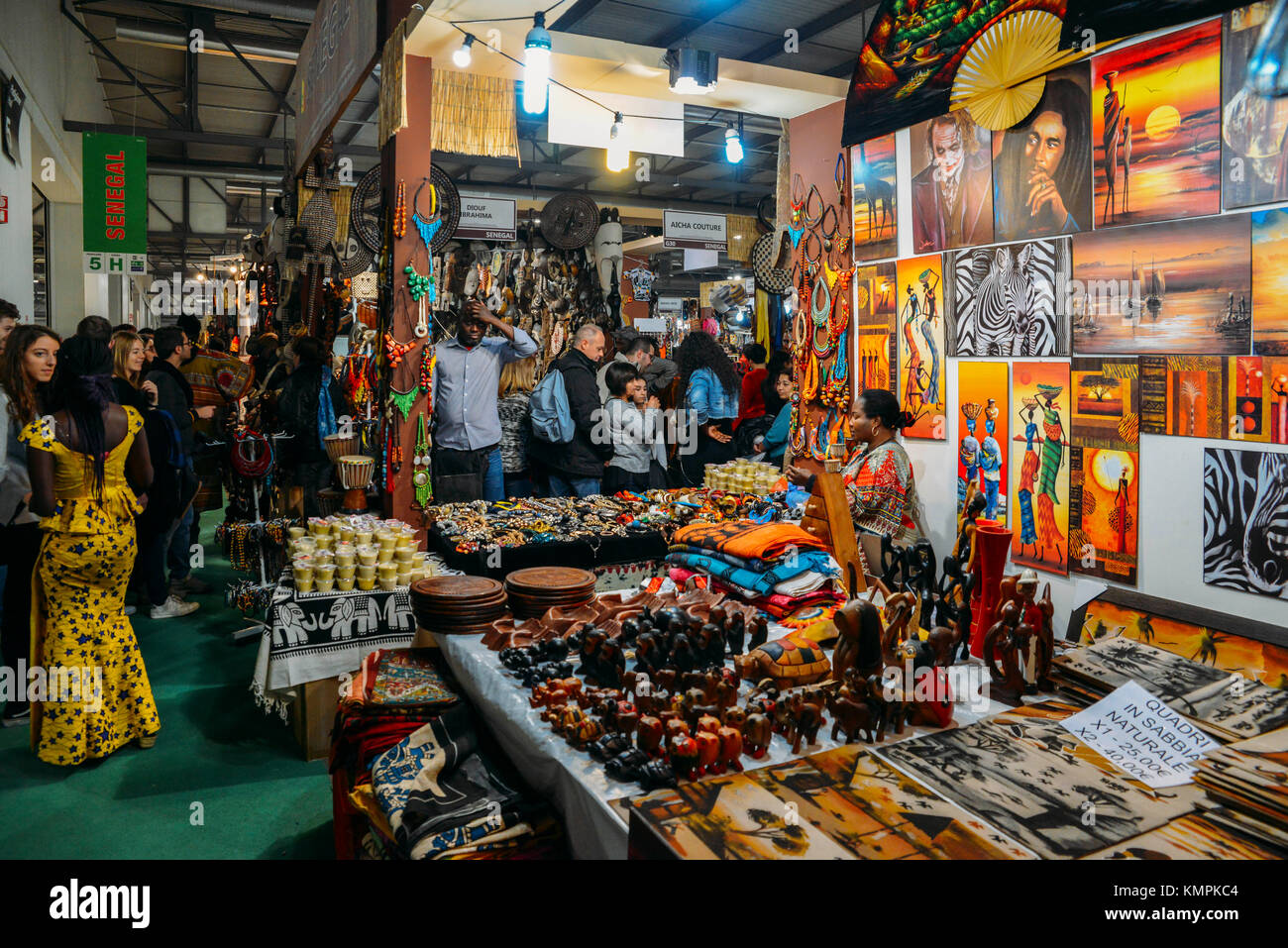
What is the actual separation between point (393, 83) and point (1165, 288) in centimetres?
349

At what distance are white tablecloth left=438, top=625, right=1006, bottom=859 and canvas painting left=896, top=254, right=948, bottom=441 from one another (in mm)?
2312

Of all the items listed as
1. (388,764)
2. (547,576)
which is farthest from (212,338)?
(388,764)

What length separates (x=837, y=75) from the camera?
206 inches

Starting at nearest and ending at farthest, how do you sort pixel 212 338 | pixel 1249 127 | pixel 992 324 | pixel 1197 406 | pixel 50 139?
1. pixel 1249 127
2. pixel 1197 406
3. pixel 992 324
4. pixel 50 139
5. pixel 212 338

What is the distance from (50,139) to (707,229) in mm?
7035

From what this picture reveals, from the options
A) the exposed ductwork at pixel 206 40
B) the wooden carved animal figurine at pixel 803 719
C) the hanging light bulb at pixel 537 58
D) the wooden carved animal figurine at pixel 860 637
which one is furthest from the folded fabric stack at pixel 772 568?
the exposed ductwork at pixel 206 40

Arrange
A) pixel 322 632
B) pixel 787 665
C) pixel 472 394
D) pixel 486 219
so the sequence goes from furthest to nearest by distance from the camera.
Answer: pixel 486 219 < pixel 472 394 < pixel 322 632 < pixel 787 665

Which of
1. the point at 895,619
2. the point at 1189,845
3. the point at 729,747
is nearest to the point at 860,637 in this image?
the point at 895,619

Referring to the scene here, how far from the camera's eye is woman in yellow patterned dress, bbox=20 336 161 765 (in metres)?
3.65

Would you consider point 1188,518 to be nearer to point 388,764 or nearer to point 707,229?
point 388,764

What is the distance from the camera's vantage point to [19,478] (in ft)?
13.2

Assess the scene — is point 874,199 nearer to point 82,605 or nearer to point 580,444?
point 580,444

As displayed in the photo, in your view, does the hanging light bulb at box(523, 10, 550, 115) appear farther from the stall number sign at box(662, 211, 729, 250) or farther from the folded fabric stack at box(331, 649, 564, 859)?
the stall number sign at box(662, 211, 729, 250)

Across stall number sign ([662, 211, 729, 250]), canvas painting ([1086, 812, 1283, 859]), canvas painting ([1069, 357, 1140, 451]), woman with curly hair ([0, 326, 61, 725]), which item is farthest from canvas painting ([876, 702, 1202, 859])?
stall number sign ([662, 211, 729, 250])
